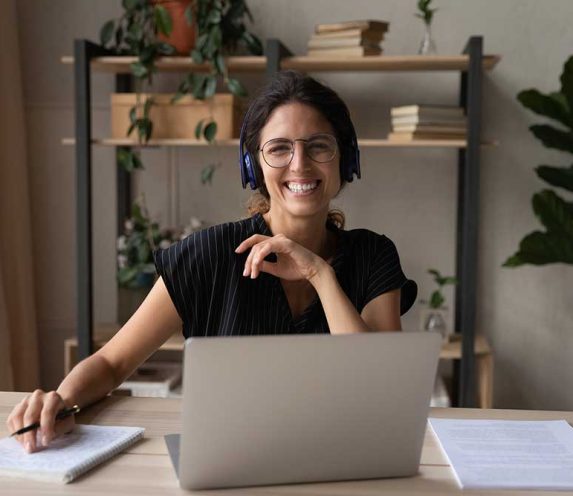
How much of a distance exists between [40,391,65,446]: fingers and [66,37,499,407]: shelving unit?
1.84 m

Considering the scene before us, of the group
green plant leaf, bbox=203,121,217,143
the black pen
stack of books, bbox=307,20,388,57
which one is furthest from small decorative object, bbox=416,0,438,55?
the black pen

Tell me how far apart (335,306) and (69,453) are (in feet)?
1.98

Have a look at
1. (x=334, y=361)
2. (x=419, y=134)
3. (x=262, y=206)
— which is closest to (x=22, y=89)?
(x=419, y=134)

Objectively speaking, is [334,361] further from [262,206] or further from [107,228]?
[107,228]

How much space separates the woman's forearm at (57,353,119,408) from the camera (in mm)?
1355

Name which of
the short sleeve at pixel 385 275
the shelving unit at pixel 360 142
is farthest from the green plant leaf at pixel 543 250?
the short sleeve at pixel 385 275

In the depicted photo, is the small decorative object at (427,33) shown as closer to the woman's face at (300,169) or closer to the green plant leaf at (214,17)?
the green plant leaf at (214,17)

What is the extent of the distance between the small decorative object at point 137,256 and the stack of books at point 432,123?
0.96m

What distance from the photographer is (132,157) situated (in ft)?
10.2

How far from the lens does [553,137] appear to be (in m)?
3.04

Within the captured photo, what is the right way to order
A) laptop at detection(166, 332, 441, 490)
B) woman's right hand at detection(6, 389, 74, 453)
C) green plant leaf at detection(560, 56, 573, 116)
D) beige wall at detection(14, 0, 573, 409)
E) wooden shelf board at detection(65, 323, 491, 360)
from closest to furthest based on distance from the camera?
laptop at detection(166, 332, 441, 490)
woman's right hand at detection(6, 389, 74, 453)
green plant leaf at detection(560, 56, 573, 116)
wooden shelf board at detection(65, 323, 491, 360)
beige wall at detection(14, 0, 573, 409)

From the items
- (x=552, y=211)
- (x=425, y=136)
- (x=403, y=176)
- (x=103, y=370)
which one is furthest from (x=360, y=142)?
(x=103, y=370)

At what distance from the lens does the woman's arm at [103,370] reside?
3.94 feet

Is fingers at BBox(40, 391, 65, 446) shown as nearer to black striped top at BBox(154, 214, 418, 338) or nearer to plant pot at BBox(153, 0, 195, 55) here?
black striped top at BBox(154, 214, 418, 338)
